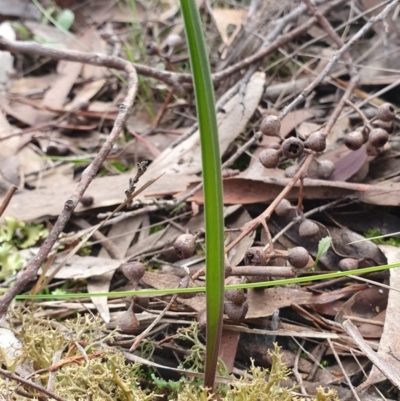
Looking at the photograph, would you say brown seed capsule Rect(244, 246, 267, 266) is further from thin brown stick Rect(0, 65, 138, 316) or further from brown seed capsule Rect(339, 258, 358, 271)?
thin brown stick Rect(0, 65, 138, 316)

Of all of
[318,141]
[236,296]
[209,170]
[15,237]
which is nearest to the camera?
[209,170]

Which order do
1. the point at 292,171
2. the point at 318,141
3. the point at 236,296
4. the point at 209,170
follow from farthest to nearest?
the point at 292,171 < the point at 318,141 < the point at 236,296 < the point at 209,170

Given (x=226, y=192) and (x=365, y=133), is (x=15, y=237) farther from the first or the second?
(x=365, y=133)

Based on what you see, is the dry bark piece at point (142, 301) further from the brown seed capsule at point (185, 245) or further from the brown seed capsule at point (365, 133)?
the brown seed capsule at point (365, 133)

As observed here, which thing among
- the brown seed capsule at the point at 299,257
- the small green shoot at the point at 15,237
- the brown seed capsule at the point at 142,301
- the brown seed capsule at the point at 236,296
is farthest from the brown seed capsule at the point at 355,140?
the small green shoot at the point at 15,237

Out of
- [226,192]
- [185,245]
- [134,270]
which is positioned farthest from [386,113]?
[134,270]

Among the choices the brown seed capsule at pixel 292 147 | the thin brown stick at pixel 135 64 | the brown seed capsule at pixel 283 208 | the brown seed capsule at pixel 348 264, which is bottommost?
the brown seed capsule at pixel 348 264
